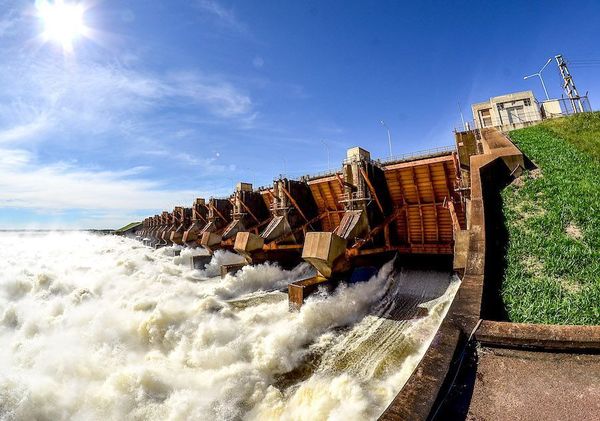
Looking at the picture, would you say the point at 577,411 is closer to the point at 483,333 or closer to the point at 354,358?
the point at 483,333

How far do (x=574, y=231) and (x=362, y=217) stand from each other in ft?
29.2

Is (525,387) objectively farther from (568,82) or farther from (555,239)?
(568,82)

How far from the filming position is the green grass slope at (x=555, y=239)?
19.3 feet

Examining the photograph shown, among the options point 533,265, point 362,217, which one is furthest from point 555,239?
point 362,217

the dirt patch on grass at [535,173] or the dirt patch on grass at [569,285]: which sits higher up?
the dirt patch on grass at [535,173]

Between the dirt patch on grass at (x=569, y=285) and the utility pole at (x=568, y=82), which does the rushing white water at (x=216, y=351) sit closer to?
the dirt patch on grass at (x=569, y=285)

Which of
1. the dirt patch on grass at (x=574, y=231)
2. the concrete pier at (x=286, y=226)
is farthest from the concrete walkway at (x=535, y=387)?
the concrete pier at (x=286, y=226)

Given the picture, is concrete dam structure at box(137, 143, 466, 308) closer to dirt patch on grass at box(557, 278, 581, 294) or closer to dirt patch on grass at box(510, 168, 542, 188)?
dirt patch on grass at box(510, 168, 542, 188)

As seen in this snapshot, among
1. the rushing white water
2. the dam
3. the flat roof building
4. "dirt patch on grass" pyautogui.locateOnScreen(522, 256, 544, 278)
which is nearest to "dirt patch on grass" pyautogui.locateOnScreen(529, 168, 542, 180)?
the dam

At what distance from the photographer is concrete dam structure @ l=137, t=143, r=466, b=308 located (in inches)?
543

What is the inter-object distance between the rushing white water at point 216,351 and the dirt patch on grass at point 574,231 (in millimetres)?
5447

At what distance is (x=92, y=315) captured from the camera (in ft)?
43.2

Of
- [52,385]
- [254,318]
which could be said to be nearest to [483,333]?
[254,318]

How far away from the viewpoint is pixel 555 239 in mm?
7539
